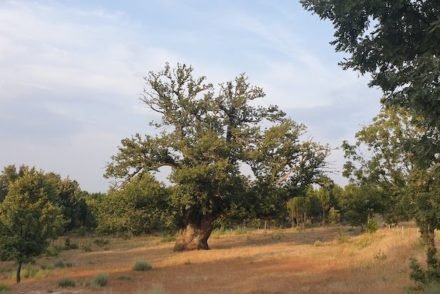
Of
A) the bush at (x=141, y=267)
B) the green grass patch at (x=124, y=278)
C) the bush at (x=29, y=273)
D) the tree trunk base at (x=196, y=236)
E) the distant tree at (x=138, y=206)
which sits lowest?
the bush at (x=29, y=273)

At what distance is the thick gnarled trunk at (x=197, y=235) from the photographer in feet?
118

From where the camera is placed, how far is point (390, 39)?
938 centimetres

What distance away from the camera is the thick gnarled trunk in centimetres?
3588

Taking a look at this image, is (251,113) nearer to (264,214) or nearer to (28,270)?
(264,214)

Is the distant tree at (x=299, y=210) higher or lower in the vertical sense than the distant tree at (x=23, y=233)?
higher

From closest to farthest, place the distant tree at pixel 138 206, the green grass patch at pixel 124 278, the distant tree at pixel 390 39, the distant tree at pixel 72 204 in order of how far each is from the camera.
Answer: the distant tree at pixel 390 39
the green grass patch at pixel 124 278
the distant tree at pixel 138 206
the distant tree at pixel 72 204

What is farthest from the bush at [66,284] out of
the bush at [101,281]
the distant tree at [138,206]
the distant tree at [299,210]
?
the distant tree at [299,210]

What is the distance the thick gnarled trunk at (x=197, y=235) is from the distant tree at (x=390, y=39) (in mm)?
27026

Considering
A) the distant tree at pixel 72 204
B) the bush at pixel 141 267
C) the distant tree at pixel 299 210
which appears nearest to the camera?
the bush at pixel 141 267

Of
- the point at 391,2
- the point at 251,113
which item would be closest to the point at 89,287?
the point at 391,2

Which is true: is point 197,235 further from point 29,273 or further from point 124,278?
point 124,278

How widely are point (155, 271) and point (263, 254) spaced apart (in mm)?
8756

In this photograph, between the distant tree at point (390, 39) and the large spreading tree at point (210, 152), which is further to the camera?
the large spreading tree at point (210, 152)

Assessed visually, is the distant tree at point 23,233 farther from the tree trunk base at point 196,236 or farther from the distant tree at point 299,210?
the distant tree at point 299,210
